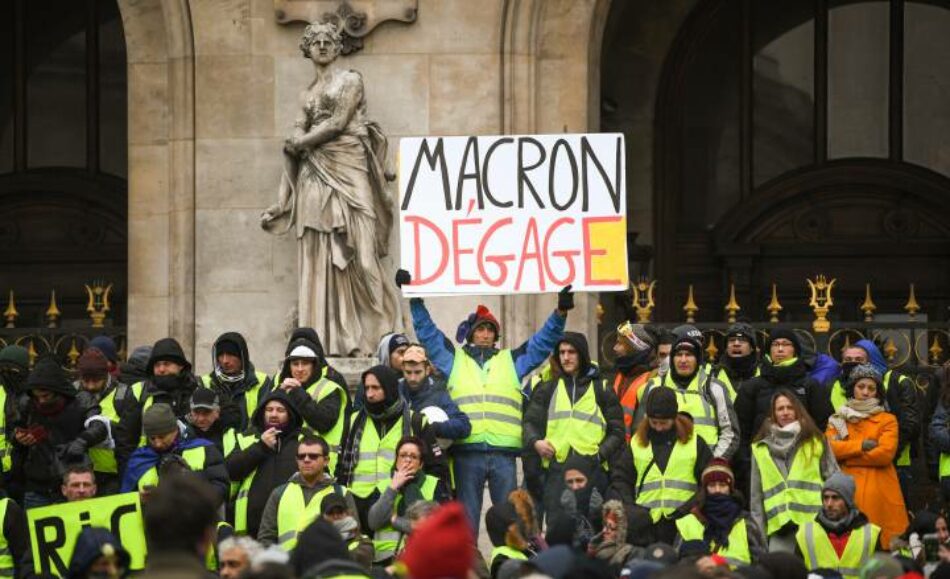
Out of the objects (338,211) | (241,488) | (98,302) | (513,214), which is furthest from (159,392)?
(98,302)

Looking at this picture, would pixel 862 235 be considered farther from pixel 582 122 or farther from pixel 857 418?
pixel 857 418

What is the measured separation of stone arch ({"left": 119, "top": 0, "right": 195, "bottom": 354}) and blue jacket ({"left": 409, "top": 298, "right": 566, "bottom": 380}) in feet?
12.9

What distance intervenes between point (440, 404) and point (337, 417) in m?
0.63

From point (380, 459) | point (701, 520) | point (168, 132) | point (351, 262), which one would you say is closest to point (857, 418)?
point (701, 520)

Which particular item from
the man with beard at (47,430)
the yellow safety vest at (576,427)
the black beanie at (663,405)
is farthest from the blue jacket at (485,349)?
the man with beard at (47,430)

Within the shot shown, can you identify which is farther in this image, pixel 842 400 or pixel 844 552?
pixel 842 400

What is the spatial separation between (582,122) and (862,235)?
411 cm

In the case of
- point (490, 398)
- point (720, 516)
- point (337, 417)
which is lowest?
point (720, 516)

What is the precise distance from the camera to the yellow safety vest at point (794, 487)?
60.2 ft

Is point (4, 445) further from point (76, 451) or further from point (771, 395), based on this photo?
point (771, 395)

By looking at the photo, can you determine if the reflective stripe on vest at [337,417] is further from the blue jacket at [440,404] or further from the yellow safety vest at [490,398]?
the yellow safety vest at [490,398]

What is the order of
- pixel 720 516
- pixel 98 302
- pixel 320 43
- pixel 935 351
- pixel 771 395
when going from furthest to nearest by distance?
pixel 98 302 < pixel 935 351 < pixel 320 43 < pixel 771 395 < pixel 720 516

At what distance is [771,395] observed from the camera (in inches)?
755

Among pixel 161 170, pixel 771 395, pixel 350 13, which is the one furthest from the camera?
pixel 161 170
